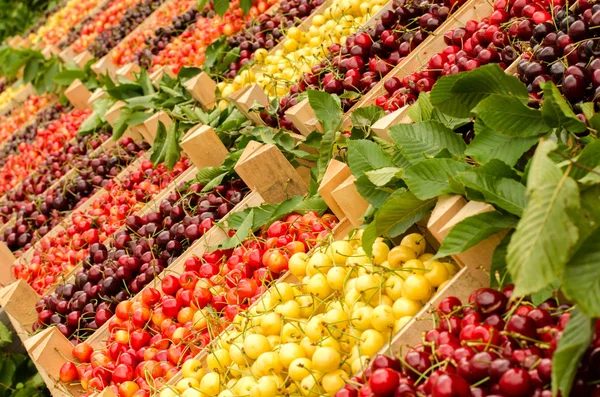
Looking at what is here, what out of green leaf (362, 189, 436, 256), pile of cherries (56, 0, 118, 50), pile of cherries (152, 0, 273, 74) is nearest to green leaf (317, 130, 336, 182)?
green leaf (362, 189, 436, 256)

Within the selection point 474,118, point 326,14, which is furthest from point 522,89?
point 326,14

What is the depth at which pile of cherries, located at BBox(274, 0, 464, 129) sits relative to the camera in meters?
3.11

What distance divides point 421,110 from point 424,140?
0.26 metres

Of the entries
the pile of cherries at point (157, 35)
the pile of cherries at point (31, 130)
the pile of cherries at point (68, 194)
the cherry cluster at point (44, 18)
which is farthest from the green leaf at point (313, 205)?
the cherry cluster at point (44, 18)

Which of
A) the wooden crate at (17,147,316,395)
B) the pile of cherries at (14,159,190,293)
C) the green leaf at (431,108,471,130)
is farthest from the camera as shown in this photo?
the pile of cherries at (14,159,190,293)

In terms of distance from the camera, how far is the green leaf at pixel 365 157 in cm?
219

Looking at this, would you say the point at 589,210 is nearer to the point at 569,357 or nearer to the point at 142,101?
the point at 569,357

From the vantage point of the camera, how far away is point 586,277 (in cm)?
125

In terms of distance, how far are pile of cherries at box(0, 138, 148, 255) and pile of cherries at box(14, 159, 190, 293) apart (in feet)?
0.72

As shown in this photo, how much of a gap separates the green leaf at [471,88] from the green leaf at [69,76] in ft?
13.9

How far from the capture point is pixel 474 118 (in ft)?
7.17

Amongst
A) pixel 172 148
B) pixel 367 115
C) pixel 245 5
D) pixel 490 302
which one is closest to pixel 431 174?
pixel 490 302

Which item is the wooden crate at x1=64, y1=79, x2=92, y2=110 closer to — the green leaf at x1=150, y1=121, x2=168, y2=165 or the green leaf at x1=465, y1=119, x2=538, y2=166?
the green leaf at x1=150, y1=121, x2=168, y2=165

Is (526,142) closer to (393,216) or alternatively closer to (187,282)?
(393,216)
